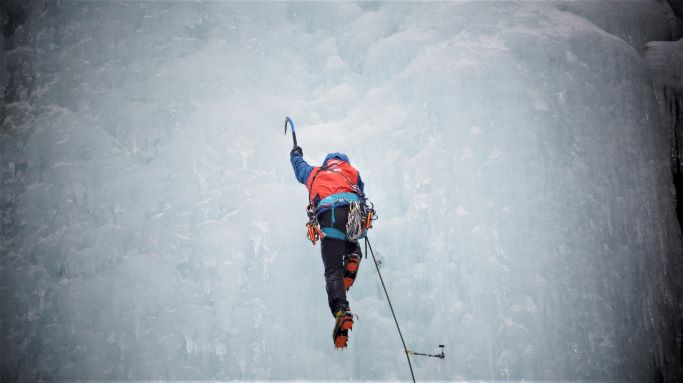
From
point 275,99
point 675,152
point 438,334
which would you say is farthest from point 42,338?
point 675,152

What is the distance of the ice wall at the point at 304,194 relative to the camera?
371 centimetres

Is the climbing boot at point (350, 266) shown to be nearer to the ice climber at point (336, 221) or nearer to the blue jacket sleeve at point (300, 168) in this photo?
the ice climber at point (336, 221)

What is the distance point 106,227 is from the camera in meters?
3.99

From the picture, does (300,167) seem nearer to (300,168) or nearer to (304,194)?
(300,168)

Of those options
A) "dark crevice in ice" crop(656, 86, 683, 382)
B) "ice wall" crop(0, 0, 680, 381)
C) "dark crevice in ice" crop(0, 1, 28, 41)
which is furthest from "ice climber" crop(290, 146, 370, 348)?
"dark crevice in ice" crop(0, 1, 28, 41)

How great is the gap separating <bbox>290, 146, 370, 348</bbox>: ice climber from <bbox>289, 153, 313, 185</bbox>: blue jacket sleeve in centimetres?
1

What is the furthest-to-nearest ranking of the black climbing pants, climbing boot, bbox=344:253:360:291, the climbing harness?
climbing boot, bbox=344:253:360:291 → the climbing harness → the black climbing pants

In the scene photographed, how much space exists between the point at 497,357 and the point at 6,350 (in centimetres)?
388

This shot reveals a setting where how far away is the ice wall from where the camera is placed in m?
3.71

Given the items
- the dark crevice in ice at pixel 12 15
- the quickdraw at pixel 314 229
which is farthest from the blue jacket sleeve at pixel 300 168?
the dark crevice in ice at pixel 12 15

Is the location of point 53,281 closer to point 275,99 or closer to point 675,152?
point 275,99

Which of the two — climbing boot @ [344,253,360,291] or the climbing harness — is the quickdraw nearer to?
the climbing harness

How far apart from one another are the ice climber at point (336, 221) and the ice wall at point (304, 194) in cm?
62

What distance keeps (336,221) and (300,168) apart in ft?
1.88
